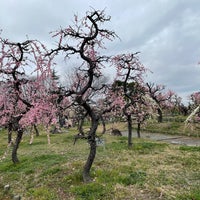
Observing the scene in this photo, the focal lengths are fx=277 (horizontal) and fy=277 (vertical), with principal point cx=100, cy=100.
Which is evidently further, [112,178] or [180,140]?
[180,140]

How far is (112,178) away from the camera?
970 cm

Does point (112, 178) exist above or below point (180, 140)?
below

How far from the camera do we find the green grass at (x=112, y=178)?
853 cm

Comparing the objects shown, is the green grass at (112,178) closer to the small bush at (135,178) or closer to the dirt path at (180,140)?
the small bush at (135,178)

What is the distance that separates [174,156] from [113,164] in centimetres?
362

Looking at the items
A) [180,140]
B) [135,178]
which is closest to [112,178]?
[135,178]

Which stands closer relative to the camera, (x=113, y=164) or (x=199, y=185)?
(x=199, y=185)

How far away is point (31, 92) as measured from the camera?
1366 cm

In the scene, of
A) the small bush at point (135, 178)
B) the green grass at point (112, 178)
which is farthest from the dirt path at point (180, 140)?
the small bush at point (135, 178)

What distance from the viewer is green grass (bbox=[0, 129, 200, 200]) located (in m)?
8.53

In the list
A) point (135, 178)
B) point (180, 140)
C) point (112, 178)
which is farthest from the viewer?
point (180, 140)

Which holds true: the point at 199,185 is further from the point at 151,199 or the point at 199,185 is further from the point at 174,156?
the point at 174,156

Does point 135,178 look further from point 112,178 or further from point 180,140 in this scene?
point 180,140

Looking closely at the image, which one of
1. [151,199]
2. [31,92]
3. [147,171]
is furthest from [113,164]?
[31,92]
